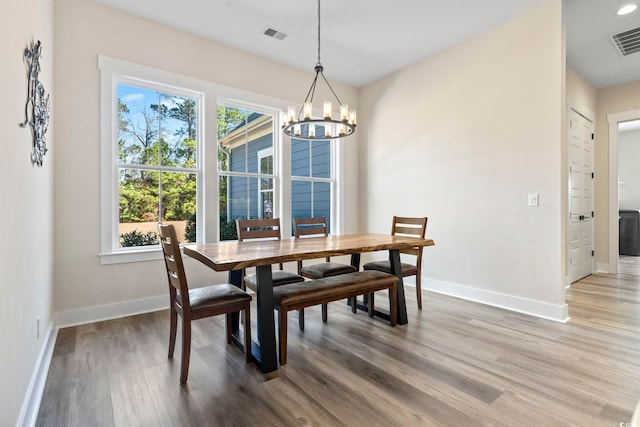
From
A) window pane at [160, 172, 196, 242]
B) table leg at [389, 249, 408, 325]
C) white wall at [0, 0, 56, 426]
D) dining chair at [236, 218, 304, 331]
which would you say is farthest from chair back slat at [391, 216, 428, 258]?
white wall at [0, 0, 56, 426]

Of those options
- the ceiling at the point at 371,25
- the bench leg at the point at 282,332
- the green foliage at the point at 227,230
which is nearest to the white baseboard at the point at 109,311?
the green foliage at the point at 227,230

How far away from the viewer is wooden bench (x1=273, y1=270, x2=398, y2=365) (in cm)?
225

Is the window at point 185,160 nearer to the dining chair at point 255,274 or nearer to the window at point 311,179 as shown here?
the window at point 311,179

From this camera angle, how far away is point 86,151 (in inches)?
120

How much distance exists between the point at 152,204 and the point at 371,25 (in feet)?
10.2

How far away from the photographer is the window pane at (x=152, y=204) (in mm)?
3337

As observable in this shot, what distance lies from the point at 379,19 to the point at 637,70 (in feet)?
13.0

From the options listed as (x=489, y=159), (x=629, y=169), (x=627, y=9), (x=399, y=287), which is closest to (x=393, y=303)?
(x=399, y=287)

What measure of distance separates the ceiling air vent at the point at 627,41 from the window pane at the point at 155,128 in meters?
5.04

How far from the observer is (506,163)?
11.6 ft

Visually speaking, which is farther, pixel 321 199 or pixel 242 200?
pixel 321 199

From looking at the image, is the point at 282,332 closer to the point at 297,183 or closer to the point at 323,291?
the point at 323,291

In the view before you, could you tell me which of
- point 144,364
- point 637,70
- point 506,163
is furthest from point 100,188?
point 637,70

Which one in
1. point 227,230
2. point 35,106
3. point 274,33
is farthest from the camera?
point 227,230
